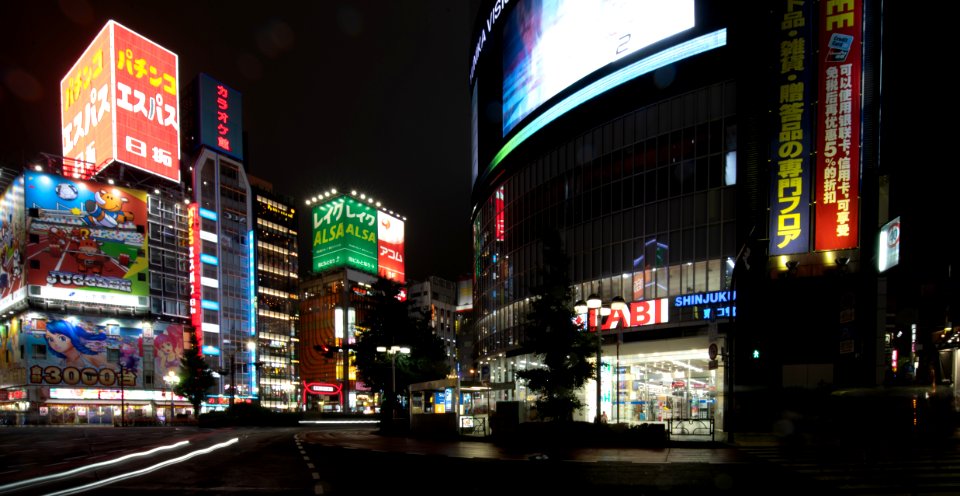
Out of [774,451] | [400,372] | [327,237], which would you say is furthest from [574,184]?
[327,237]

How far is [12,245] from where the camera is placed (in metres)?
93.7

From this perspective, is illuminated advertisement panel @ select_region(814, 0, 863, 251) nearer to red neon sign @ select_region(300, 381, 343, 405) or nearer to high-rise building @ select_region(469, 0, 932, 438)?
high-rise building @ select_region(469, 0, 932, 438)

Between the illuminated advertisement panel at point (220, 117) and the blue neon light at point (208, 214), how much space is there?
40.8ft

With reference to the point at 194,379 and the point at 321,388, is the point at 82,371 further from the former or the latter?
the point at 321,388

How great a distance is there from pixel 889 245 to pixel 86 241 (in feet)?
312

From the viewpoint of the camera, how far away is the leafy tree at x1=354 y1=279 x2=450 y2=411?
1897 inches

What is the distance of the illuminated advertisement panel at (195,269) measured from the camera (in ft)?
357

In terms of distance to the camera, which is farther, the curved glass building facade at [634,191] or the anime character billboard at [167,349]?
the anime character billboard at [167,349]

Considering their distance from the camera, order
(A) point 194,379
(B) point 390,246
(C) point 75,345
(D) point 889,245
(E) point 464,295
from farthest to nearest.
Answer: (E) point 464,295, (B) point 390,246, (C) point 75,345, (A) point 194,379, (D) point 889,245

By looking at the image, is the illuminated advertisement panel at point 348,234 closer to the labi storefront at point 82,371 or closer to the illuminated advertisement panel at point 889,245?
the labi storefront at point 82,371

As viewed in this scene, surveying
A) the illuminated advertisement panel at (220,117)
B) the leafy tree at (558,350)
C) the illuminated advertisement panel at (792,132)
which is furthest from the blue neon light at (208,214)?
the illuminated advertisement panel at (792,132)

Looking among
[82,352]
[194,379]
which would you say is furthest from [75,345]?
[194,379]

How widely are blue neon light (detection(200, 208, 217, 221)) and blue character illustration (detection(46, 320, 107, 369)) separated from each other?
94.1ft

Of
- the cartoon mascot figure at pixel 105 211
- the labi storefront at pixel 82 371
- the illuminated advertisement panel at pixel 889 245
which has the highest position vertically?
the cartoon mascot figure at pixel 105 211
